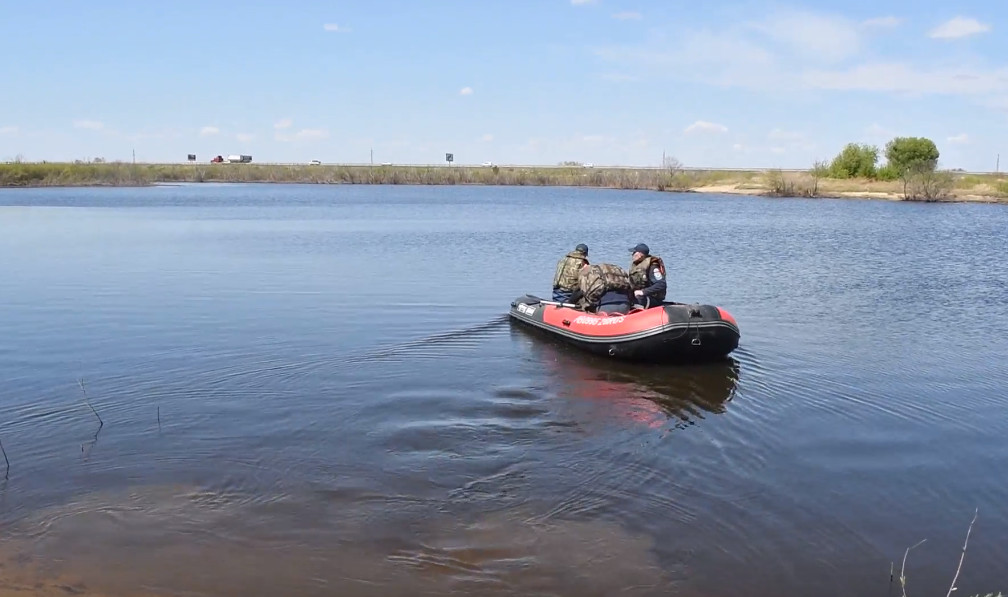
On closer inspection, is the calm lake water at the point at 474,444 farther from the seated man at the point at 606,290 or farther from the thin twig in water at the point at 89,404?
the seated man at the point at 606,290

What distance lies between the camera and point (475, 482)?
7.73m

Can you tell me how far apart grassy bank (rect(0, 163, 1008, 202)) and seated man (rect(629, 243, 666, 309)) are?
55.5 meters

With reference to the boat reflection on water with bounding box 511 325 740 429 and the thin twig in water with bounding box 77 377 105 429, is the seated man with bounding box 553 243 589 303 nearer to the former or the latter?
the boat reflection on water with bounding box 511 325 740 429

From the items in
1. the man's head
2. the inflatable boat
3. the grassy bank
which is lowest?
the inflatable boat

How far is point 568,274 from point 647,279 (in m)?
1.65

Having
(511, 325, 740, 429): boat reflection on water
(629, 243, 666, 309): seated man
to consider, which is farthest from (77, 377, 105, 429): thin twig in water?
(629, 243, 666, 309): seated man

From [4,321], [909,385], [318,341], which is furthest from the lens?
[4,321]

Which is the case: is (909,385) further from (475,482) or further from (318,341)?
(318,341)

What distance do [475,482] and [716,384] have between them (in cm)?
470

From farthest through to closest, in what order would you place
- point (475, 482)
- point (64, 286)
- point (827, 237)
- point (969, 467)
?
point (827, 237) → point (64, 286) → point (969, 467) → point (475, 482)

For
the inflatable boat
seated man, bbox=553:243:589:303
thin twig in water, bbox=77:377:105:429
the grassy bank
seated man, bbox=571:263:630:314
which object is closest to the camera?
thin twig in water, bbox=77:377:105:429

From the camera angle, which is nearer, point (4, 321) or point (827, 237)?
point (4, 321)

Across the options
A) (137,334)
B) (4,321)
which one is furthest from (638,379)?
(4,321)

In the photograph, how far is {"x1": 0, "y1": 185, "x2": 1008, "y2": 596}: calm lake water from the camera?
6.37 metres
